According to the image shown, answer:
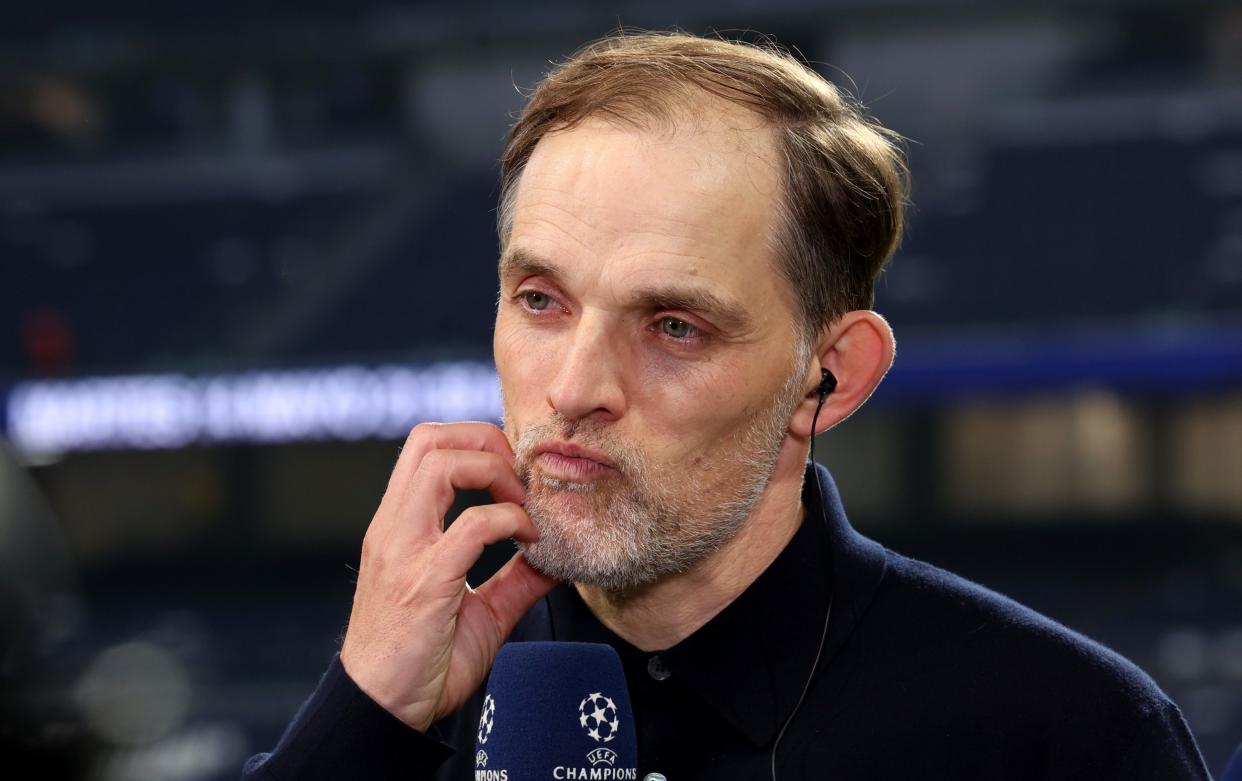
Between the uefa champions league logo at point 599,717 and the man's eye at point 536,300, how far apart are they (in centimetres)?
38

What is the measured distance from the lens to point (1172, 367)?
33.3 feet

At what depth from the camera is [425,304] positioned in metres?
12.4

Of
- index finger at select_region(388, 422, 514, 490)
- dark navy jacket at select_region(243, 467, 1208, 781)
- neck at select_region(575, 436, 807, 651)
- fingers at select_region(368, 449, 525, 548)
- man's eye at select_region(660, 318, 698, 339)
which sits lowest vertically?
dark navy jacket at select_region(243, 467, 1208, 781)

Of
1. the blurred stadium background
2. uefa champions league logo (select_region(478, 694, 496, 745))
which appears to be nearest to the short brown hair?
uefa champions league logo (select_region(478, 694, 496, 745))

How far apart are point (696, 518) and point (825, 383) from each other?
0.71ft

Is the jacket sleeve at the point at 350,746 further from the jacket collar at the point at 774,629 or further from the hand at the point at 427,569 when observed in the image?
the jacket collar at the point at 774,629

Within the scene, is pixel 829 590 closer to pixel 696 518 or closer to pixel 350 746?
pixel 696 518

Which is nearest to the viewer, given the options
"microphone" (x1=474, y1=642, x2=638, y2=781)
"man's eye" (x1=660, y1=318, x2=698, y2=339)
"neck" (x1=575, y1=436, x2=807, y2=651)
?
"microphone" (x1=474, y1=642, x2=638, y2=781)

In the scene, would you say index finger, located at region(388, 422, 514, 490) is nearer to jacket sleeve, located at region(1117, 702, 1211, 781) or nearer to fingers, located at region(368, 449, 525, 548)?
fingers, located at region(368, 449, 525, 548)

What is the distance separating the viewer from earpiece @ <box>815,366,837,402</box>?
159 centimetres

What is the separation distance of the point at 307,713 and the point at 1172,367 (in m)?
9.62

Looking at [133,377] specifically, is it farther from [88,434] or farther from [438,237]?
[438,237]

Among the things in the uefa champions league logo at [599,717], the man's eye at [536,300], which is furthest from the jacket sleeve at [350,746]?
the man's eye at [536,300]

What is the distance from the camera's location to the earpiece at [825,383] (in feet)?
5.23
